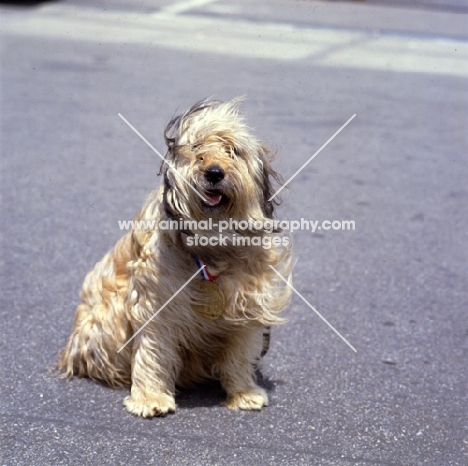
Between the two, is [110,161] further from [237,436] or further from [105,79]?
[237,436]

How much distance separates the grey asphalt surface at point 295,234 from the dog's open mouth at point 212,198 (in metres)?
0.59

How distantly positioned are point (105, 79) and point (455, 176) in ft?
14.9

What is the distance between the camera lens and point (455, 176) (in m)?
7.41

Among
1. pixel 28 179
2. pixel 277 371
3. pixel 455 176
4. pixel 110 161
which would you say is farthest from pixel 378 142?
pixel 277 371

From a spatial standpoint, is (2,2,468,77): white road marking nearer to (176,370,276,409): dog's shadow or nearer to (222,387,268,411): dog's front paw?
(176,370,276,409): dog's shadow

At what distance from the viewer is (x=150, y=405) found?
3.61m

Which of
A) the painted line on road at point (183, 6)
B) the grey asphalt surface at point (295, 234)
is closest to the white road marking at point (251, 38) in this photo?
the grey asphalt surface at point (295, 234)

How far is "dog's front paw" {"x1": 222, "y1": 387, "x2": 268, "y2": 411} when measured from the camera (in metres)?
3.74

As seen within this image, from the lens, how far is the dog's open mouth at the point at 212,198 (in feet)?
10.8

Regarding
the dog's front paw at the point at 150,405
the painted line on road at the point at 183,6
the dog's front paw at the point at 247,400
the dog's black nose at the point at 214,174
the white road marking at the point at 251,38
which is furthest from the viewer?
the painted line on road at the point at 183,6

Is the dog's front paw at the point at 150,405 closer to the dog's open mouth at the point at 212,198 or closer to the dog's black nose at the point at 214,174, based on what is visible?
the dog's open mouth at the point at 212,198

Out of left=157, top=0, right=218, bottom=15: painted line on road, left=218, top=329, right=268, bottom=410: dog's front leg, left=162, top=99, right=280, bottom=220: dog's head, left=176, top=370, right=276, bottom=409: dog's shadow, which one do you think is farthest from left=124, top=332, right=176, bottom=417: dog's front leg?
left=157, top=0, right=218, bottom=15: painted line on road

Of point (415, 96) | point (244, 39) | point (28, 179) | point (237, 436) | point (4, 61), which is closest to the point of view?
point (237, 436)

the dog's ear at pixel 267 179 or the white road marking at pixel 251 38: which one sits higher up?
the dog's ear at pixel 267 179
